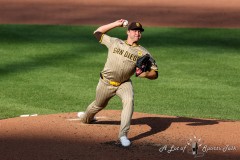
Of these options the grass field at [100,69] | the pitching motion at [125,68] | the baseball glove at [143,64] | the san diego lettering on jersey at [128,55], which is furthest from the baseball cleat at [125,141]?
the grass field at [100,69]

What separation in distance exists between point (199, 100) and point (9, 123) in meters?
3.83

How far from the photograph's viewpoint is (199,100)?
12.9m

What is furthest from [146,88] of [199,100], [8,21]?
[8,21]

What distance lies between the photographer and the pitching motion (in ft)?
30.6

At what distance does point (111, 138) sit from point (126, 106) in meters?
0.50

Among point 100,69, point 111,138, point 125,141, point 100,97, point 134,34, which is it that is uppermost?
point 134,34

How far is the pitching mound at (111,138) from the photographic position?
8797 millimetres

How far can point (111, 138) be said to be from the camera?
9617 mm

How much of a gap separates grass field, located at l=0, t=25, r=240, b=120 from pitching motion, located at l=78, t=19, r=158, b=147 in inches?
90.1

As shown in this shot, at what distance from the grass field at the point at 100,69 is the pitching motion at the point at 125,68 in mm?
2288

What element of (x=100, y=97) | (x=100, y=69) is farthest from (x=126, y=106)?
(x=100, y=69)

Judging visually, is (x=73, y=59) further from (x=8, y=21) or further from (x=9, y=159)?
(x=9, y=159)

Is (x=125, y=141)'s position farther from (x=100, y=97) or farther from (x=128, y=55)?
(x=128, y=55)

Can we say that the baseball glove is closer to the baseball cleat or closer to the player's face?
the player's face
